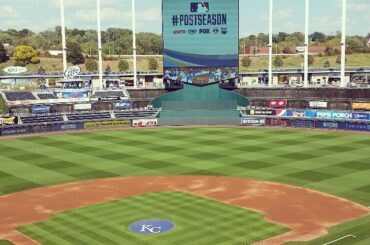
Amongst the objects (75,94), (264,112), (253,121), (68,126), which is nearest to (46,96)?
(75,94)

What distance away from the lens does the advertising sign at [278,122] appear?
67.9m

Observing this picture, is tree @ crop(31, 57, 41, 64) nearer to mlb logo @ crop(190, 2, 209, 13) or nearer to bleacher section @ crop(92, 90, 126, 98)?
bleacher section @ crop(92, 90, 126, 98)

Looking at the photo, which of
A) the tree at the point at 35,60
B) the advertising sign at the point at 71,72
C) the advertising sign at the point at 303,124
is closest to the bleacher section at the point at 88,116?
the advertising sign at the point at 71,72

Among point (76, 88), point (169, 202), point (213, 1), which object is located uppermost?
Answer: point (213, 1)

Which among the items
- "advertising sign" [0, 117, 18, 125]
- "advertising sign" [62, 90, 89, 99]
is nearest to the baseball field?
"advertising sign" [0, 117, 18, 125]

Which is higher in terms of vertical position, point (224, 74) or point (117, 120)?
point (224, 74)

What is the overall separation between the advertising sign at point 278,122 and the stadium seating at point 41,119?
3271cm

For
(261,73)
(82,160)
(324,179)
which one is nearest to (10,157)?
(82,160)

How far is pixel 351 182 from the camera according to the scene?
34750mm

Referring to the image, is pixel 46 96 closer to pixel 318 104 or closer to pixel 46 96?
pixel 46 96

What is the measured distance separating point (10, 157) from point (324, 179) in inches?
1271

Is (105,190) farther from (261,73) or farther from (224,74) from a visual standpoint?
(261,73)

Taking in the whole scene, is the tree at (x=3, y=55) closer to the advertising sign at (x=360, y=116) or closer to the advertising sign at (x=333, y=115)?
the advertising sign at (x=333, y=115)

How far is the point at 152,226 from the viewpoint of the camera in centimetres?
2523
